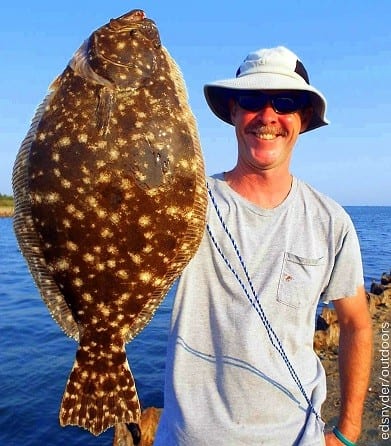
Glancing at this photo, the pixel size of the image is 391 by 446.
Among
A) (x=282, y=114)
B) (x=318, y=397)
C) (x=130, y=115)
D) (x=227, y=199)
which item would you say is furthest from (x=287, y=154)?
(x=318, y=397)

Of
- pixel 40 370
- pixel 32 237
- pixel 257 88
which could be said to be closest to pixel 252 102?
pixel 257 88

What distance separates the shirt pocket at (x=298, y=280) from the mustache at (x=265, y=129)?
749 millimetres

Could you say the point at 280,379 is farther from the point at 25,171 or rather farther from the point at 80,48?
the point at 80,48

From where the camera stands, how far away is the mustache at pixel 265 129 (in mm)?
3119

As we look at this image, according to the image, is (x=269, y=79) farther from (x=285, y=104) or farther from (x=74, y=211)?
(x=74, y=211)

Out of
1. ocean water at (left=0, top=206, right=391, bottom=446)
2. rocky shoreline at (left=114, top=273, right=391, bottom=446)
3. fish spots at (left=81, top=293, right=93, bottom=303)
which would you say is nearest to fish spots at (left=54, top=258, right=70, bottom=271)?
fish spots at (left=81, top=293, right=93, bottom=303)

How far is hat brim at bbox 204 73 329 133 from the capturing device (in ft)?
10.1

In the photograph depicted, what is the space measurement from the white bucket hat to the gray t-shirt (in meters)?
0.64

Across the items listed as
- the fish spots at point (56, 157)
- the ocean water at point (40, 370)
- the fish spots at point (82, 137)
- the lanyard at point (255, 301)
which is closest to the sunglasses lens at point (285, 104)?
the lanyard at point (255, 301)

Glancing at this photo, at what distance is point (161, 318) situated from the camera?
19.6 metres

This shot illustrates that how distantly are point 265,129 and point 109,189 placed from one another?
1194mm

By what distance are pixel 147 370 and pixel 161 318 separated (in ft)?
19.5

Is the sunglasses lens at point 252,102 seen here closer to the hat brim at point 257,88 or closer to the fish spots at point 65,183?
the hat brim at point 257,88

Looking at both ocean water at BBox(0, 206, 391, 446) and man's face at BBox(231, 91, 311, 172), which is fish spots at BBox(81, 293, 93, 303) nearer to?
man's face at BBox(231, 91, 311, 172)
